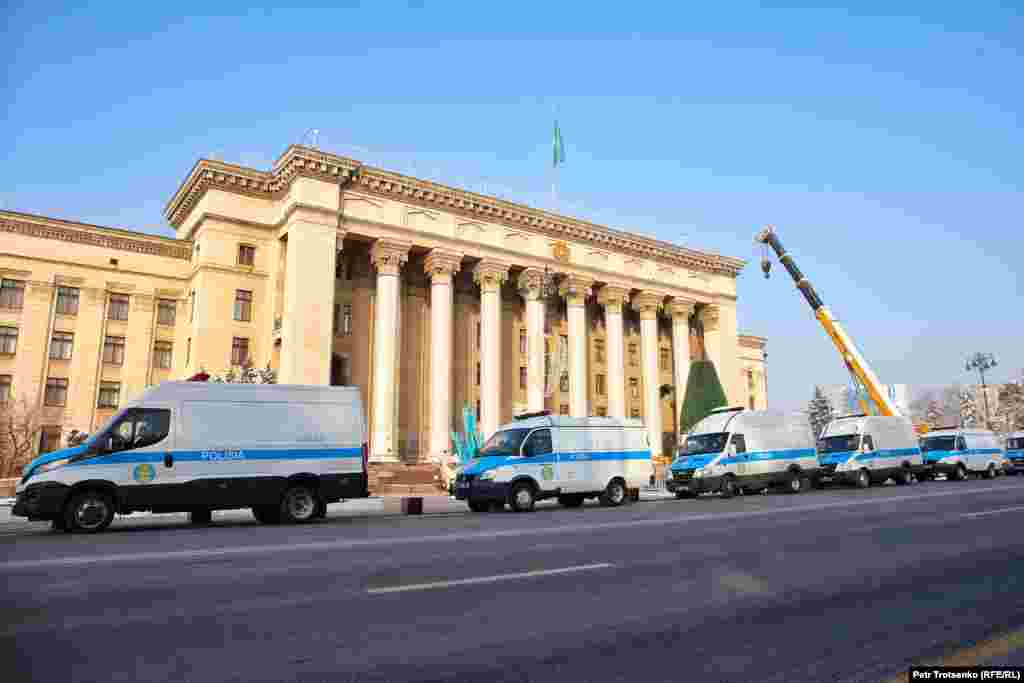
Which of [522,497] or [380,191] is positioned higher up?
[380,191]

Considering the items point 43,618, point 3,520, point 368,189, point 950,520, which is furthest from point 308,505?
point 368,189

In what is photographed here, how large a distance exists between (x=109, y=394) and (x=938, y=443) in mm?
40935

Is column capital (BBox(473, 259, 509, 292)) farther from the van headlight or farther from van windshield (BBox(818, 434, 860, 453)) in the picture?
the van headlight

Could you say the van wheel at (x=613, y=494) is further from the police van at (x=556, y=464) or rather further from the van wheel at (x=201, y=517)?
the van wheel at (x=201, y=517)

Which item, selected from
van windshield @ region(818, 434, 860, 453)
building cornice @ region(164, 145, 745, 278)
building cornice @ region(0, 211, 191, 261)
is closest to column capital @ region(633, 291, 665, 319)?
building cornice @ region(164, 145, 745, 278)

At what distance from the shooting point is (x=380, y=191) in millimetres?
37906

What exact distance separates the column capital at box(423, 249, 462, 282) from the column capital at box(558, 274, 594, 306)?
8.43 m

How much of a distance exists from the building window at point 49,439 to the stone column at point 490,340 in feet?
71.7

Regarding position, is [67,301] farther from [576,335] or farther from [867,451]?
[867,451]

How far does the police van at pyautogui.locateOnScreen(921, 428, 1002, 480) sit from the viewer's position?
29.4 meters

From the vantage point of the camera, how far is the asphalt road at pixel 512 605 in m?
3.82

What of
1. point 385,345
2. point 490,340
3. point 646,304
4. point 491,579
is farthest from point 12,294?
point 646,304

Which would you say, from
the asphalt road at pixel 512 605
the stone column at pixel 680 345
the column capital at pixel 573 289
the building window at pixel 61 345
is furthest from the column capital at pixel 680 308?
the asphalt road at pixel 512 605

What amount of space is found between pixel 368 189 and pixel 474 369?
1283 centimetres
